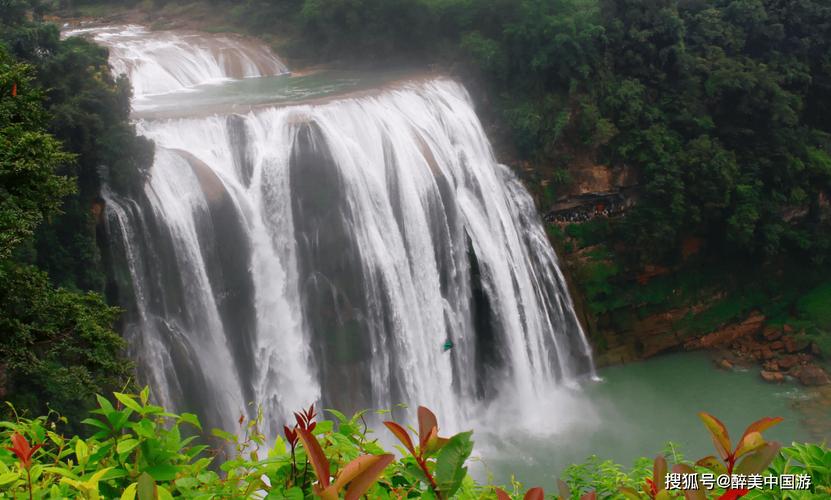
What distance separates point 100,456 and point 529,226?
14.5 meters

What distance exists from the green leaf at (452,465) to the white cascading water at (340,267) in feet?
30.6

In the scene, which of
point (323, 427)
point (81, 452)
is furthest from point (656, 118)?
point (81, 452)

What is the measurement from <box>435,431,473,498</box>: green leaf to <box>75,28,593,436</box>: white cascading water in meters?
9.32

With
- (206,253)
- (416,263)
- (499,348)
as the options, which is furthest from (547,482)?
(206,253)

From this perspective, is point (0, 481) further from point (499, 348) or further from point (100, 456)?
point (499, 348)

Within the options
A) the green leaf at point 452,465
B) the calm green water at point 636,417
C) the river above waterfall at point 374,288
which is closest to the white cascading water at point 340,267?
the river above waterfall at point 374,288

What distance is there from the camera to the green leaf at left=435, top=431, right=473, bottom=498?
2.05m

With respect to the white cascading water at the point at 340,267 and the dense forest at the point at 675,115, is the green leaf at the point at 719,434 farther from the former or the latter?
the dense forest at the point at 675,115

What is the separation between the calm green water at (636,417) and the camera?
41.8 feet

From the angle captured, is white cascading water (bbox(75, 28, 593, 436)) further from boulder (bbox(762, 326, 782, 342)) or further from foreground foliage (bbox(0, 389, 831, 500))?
foreground foliage (bbox(0, 389, 831, 500))

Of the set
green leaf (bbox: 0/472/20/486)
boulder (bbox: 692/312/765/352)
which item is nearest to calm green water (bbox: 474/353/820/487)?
boulder (bbox: 692/312/765/352)

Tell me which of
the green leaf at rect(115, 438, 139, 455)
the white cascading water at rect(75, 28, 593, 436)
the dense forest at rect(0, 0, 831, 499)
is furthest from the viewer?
the dense forest at rect(0, 0, 831, 499)

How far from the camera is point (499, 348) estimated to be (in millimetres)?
14875

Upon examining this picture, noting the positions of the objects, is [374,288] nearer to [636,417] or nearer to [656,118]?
[636,417]
